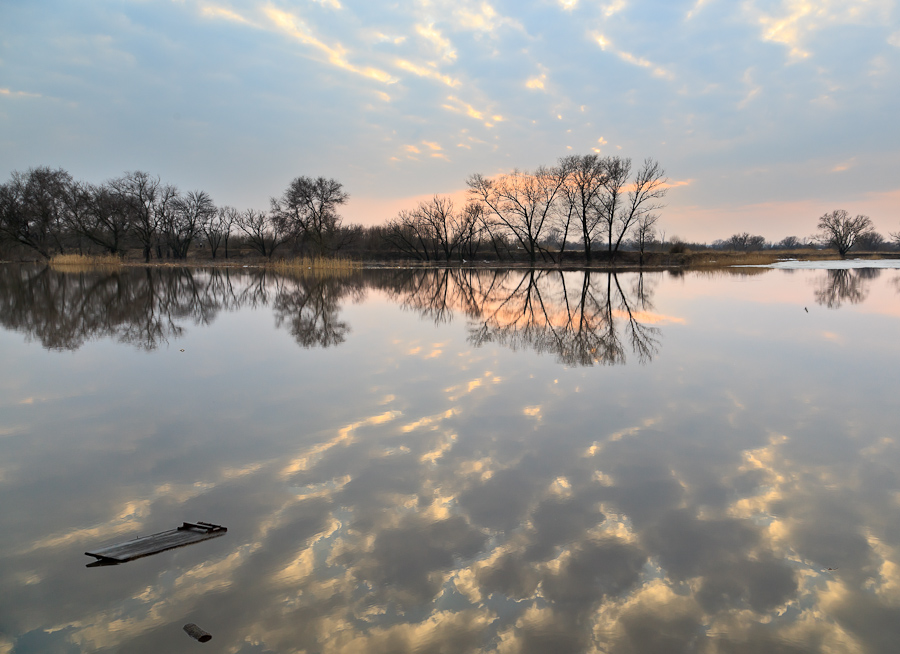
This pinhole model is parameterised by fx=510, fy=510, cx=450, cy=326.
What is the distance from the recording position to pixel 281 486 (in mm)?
4156

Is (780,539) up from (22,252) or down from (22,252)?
down

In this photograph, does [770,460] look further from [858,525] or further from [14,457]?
[14,457]

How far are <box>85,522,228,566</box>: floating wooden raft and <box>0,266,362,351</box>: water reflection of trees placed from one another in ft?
23.1

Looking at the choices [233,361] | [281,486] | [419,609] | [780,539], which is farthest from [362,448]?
[233,361]

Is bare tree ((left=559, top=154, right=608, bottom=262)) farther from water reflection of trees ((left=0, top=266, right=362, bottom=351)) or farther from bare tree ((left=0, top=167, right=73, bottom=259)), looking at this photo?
bare tree ((left=0, top=167, right=73, bottom=259))

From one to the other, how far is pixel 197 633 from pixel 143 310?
15614 mm

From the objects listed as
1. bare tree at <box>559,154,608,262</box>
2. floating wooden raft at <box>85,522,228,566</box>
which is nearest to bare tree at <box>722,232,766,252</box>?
bare tree at <box>559,154,608,262</box>

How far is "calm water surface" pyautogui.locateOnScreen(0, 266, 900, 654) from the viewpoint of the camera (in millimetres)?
2643

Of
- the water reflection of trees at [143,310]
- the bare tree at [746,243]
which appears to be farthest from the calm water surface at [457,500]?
the bare tree at [746,243]

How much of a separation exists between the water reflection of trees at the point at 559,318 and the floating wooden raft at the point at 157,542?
6.38 metres

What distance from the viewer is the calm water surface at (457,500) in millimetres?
2643

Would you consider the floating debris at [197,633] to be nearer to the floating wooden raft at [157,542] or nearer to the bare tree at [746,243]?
the floating wooden raft at [157,542]

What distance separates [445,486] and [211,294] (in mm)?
20898

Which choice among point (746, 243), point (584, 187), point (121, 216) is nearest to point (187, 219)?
point (121, 216)
